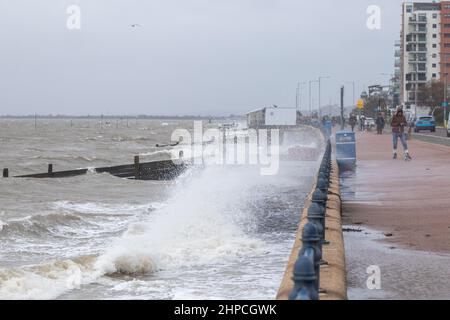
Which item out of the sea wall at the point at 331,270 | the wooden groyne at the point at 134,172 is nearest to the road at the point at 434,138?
the wooden groyne at the point at 134,172

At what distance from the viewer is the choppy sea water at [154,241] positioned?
10.0 meters

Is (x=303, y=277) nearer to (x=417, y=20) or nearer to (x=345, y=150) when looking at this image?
(x=345, y=150)

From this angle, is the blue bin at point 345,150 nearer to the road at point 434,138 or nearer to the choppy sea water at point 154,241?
the choppy sea water at point 154,241

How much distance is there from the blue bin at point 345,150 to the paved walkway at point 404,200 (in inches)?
15.2

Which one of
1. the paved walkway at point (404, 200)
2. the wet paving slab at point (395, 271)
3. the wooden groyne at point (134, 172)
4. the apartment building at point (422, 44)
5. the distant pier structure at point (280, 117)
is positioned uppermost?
the apartment building at point (422, 44)

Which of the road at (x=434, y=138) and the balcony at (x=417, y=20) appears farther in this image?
the balcony at (x=417, y=20)

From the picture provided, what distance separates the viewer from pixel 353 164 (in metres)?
→ 23.0

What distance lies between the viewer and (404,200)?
542 inches

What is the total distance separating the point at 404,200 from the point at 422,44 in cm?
13704

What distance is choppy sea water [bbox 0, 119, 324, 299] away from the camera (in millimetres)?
10000

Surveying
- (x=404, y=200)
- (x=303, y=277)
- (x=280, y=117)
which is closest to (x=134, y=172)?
(x=404, y=200)

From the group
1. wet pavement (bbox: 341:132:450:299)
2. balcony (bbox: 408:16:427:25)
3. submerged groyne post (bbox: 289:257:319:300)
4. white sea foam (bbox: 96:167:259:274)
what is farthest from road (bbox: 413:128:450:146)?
balcony (bbox: 408:16:427:25)

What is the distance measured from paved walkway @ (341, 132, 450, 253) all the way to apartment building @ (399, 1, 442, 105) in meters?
124
